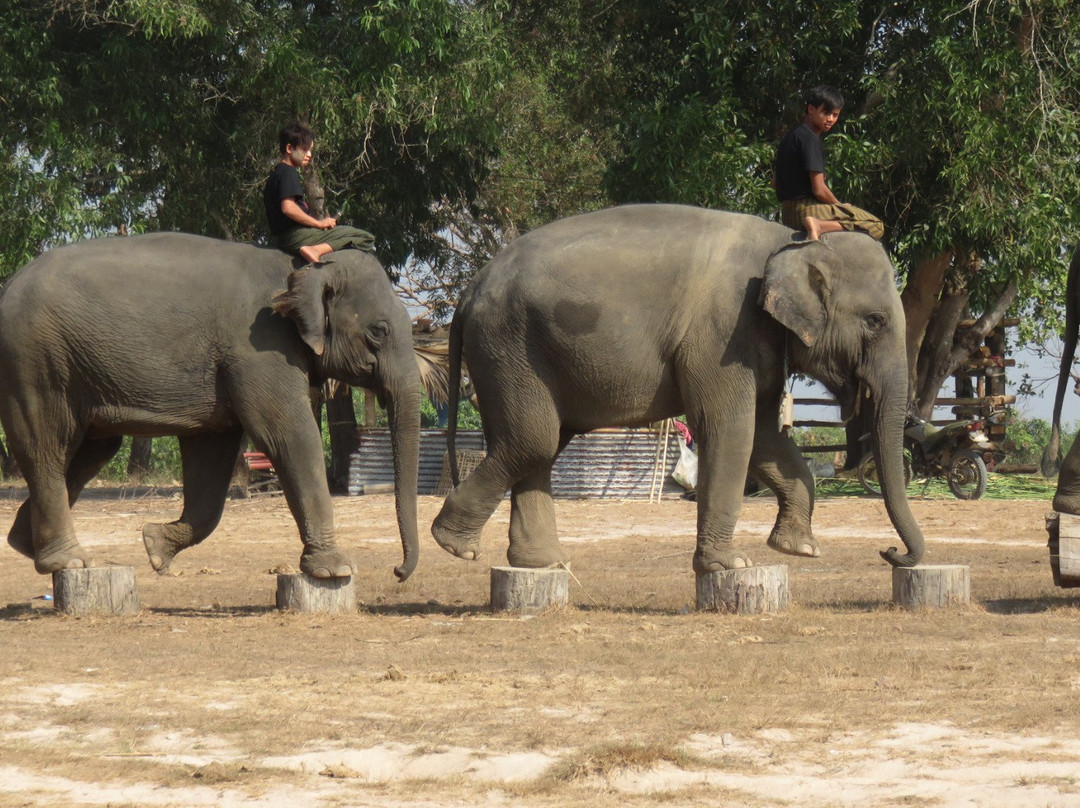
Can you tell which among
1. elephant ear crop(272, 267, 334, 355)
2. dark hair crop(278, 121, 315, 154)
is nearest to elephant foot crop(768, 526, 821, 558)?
elephant ear crop(272, 267, 334, 355)

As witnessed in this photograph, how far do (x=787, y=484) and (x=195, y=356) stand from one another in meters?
3.36

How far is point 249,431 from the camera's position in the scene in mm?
8359

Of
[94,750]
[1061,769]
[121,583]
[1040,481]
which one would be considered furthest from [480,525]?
[1040,481]

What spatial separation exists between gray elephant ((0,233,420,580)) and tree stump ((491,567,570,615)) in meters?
0.55

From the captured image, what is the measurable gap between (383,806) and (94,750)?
1.22 metres

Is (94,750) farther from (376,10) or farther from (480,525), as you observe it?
(376,10)

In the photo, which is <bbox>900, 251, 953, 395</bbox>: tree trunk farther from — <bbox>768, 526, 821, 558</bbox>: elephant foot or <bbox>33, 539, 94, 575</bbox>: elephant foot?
<bbox>33, 539, 94, 575</bbox>: elephant foot

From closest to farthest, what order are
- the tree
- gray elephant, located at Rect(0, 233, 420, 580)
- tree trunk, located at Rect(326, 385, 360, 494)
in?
gray elephant, located at Rect(0, 233, 420, 580)
the tree
tree trunk, located at Rect(326, 385, 360, 494)

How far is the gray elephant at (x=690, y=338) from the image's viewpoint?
27.5 feet

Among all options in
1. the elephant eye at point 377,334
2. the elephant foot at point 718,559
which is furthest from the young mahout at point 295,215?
the elephant foot at point 718,559

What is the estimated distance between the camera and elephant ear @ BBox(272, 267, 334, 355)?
824 cm

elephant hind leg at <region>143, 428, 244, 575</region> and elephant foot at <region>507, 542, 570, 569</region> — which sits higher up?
elephant hind leg at <region>143, 428, 244, 575</region>

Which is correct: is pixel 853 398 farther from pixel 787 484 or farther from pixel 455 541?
pixel 455 541

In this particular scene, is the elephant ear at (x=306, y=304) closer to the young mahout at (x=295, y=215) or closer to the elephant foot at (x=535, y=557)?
the young mahout at (x=295, y=215)
